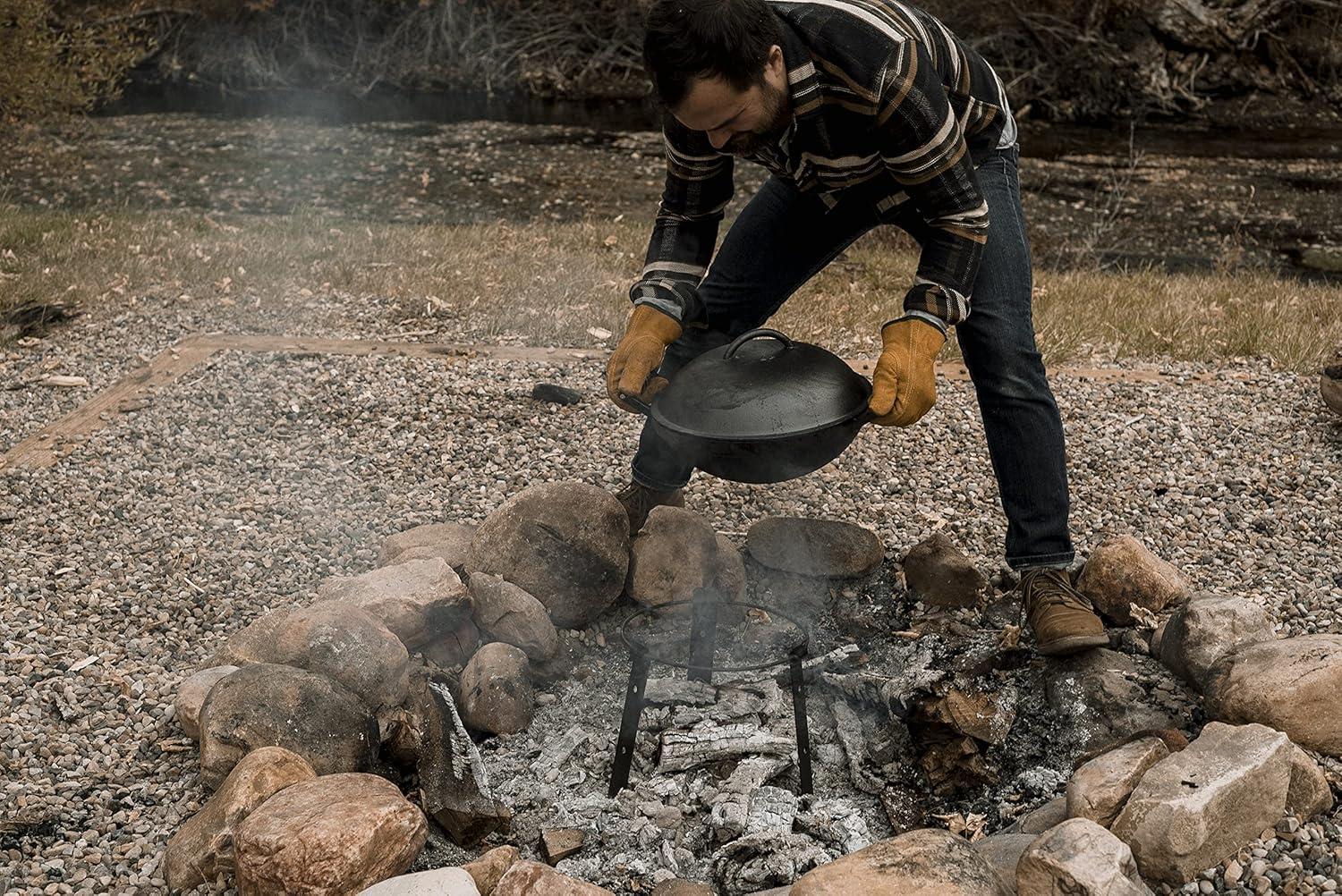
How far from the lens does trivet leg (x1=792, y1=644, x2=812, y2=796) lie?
2697mm

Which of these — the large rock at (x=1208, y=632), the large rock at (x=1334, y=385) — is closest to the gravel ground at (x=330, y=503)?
the large rock at (x=1334, y=385)

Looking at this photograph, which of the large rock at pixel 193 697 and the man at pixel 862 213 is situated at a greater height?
the man at pixel 862 213

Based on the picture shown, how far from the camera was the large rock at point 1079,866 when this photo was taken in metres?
2.06

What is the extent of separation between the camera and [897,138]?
8.79ft

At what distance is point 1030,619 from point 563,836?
1.29 m

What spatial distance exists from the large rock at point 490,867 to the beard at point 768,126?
5.05 ft

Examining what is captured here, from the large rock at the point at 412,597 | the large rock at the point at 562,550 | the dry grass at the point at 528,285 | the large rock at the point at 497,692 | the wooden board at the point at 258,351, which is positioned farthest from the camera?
the dry grass at the point at 528,285

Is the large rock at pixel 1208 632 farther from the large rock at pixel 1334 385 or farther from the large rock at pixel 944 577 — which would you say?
the large rock at pixel 1334 385

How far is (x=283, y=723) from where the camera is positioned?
2.59 meters

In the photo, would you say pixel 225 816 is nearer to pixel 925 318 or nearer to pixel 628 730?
pixel 628 730

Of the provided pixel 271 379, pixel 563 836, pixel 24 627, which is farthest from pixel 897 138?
pixel 271 379

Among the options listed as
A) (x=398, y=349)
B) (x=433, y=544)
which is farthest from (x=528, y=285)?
(x=433, y=544)

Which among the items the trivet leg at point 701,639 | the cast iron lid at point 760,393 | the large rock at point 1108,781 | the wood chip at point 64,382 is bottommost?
the wood chip at point 64,382

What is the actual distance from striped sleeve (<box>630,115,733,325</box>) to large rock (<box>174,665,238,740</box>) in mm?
1351
